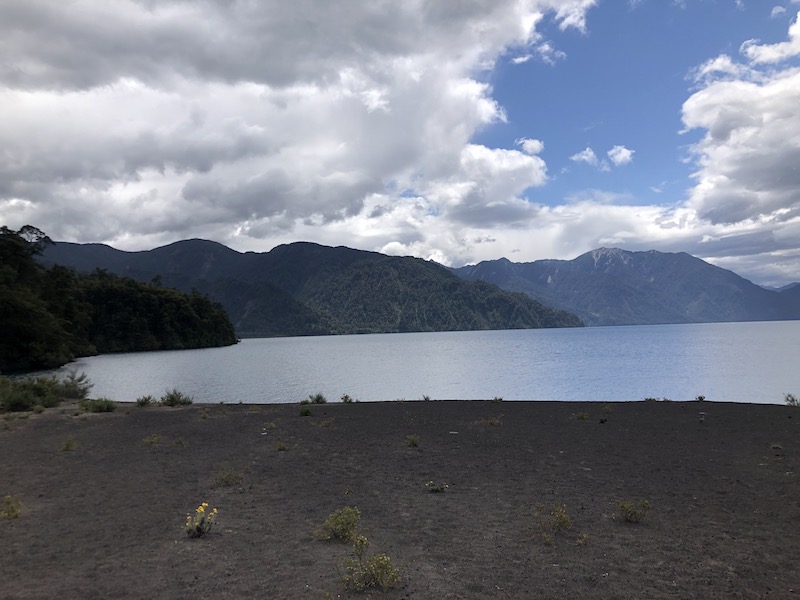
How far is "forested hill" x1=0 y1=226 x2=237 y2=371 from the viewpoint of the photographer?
6731 centimetres

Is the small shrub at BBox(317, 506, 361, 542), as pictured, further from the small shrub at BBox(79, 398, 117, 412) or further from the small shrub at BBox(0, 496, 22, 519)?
the small shrub at BBox(79, 398, 117, 412)

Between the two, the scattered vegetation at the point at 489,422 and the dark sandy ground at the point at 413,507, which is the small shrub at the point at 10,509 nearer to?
the dark sandy ground at the point at 413,507

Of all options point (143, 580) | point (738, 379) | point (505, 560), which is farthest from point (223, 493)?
point (738, 379)

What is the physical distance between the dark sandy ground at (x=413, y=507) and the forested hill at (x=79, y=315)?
5738 cm

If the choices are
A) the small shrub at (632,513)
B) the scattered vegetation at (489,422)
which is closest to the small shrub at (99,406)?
the scattered vegetation at (489,422)

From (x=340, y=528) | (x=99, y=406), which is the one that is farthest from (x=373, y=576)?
(x=99, y=406)

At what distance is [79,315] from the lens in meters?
107

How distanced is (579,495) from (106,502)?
33.2 ft

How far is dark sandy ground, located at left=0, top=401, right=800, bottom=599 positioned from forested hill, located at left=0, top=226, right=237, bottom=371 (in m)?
57.4

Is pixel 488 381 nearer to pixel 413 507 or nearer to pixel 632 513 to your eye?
pixel 413 507

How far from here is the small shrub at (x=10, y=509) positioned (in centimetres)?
956

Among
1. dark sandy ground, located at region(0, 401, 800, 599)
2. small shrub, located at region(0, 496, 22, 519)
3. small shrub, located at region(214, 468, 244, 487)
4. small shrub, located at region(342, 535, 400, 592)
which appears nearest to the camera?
small shrub, located at region(342, 535, 400, 592)

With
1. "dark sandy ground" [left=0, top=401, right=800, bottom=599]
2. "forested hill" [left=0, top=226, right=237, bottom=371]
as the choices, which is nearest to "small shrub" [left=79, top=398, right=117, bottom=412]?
"dark sandy ground" [left=0, top=401, right=800, bottom=599]

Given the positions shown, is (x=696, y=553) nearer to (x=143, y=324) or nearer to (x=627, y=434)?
(x=627, y=434)
